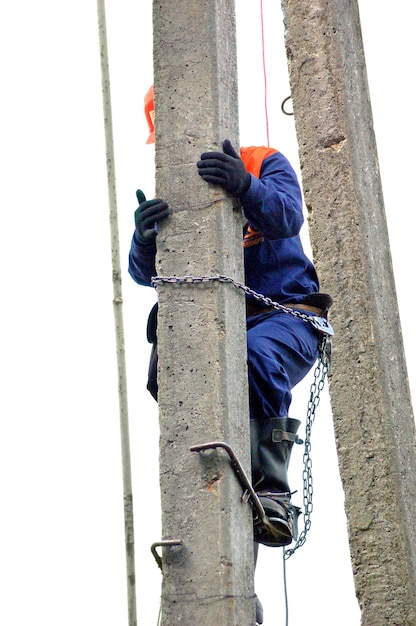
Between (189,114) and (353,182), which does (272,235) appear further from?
(353,182)

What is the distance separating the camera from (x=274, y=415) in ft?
12.0

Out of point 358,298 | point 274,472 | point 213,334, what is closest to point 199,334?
point 213,334

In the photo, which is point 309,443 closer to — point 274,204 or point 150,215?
point 274,204

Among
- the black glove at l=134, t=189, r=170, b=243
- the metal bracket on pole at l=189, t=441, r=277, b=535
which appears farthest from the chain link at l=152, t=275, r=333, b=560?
the metal bracket on pole at l=189, t=441, r=277, b=535

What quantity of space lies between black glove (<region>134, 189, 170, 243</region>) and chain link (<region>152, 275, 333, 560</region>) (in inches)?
6.7

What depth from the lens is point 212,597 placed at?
3.14 m

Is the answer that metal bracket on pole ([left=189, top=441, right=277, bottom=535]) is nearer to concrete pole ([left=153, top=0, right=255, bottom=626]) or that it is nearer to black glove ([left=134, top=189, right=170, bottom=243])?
concrete pole ([left=153, top=0, right=255, bottom=626])

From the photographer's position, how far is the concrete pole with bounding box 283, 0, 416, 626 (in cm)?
475

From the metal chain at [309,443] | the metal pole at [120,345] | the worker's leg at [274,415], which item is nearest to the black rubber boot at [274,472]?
the worker's leg at [274,415]

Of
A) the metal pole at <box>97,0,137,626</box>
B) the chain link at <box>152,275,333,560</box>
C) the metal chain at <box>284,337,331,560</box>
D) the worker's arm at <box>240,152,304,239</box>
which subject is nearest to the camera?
the chain link at <box>152,275,333,560</box>

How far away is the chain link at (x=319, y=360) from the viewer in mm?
3449

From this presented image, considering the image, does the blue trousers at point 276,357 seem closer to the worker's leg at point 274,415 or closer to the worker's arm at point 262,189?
the worker's leg at point 274,415

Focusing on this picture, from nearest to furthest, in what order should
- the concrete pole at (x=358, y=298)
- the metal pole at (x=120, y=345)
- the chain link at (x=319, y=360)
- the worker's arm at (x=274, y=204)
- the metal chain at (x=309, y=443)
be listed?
the chain link at (x=319, y=360), the worker's arm at (x=274, y=204), the metal chain at (x=309, y=443), the metal pole at (x=120, y=345), the concrete pole at (x=358, y=298)

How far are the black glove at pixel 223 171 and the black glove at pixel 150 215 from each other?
149 mm
